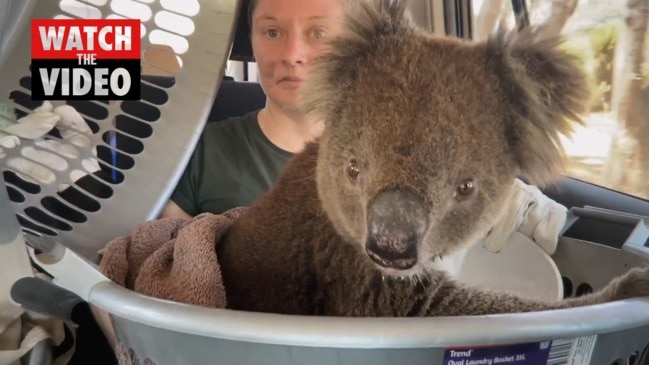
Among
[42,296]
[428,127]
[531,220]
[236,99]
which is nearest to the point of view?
[428,127]

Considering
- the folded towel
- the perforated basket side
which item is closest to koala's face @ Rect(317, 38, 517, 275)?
the folded towel

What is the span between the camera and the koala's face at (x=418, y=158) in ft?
1.78

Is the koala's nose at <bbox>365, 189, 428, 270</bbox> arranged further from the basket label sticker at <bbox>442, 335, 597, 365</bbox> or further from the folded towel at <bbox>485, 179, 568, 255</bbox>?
the folded towel at <bbox>485, 179, 568, 255</bbox>

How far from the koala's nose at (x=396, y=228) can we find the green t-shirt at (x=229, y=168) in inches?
14.5

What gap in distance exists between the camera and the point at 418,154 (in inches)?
22.0

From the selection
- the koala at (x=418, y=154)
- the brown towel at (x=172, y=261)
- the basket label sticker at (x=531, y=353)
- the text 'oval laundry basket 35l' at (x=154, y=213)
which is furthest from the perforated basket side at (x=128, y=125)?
the basket label sticker at (x=531, y=353)

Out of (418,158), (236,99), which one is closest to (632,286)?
(418,158)

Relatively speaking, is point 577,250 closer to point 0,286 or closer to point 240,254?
point 240,254

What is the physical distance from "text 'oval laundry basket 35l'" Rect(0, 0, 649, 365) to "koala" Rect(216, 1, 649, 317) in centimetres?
8

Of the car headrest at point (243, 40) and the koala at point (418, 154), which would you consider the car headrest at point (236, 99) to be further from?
the koala at point (418, 154)

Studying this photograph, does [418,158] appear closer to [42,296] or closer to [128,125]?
[42,296]

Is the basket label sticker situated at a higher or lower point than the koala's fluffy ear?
lower

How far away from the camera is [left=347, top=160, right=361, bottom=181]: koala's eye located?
0.62m

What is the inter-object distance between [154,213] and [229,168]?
14 cm
